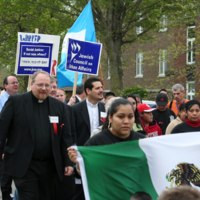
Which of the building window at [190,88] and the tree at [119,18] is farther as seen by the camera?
the building window at [190,88]

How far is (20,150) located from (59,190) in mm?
752

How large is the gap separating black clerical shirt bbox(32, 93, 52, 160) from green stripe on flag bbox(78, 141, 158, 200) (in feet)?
3.81

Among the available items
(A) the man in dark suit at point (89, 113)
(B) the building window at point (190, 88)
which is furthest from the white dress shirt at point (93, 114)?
(B) the building window at point (190, 88)

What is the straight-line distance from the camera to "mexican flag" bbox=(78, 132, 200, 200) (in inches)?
213

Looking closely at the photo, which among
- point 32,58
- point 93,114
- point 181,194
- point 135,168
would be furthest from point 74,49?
point 181,194

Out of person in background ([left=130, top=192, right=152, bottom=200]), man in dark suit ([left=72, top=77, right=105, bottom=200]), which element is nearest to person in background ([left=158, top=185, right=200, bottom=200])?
person in background ([left=130, top=192, right=152, bottom=200])

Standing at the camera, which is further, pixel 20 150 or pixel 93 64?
pixel 93 64

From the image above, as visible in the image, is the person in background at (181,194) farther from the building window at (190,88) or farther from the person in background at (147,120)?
the building window at (190,88)

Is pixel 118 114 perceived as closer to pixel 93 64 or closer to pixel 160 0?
pixel 93 64

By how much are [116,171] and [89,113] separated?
2729 millimetres

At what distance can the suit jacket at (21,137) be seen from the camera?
6.62 metres

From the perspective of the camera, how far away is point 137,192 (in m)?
5.45

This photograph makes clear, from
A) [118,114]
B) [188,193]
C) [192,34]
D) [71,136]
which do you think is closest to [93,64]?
[71,136]

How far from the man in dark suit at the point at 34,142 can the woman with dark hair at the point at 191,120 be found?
1620 mm
